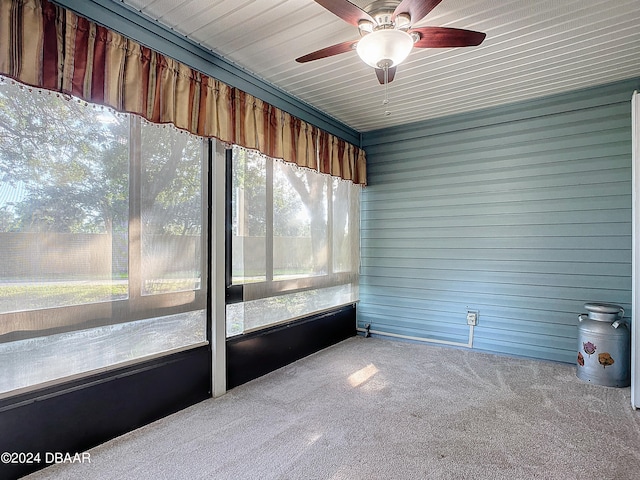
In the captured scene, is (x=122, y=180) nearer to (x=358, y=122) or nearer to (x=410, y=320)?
(x=358, y=122)

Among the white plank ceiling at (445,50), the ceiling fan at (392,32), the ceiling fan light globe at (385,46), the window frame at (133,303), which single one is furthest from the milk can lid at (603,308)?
the window frame at (133,303)

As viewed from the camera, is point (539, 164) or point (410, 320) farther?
point (410, 320)

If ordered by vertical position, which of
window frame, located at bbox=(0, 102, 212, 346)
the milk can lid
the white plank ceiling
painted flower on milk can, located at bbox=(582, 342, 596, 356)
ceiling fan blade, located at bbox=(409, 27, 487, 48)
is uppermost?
the white plank ceiling

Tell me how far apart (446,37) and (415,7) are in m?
0.35

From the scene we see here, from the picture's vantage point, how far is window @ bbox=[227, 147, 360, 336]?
292cm

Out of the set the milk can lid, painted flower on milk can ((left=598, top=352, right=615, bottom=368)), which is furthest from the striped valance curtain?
painted flower on milk can ((left=598, top=352, right=615, bottom=368))

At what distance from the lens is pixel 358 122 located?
427 centimetres

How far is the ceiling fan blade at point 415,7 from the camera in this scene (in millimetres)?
1715

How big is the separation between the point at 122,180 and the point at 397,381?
101 inches

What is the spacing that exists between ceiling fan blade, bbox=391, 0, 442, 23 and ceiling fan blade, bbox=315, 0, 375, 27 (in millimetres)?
174

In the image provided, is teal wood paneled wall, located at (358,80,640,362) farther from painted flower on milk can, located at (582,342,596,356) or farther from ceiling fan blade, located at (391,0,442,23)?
ceiling fan blade, located at (391,0,442,23)

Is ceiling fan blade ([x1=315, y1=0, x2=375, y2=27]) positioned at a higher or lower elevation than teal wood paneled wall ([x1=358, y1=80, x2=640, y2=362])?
higher

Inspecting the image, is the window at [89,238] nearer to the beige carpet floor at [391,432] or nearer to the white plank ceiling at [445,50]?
the beige carpet floor at [391,432]

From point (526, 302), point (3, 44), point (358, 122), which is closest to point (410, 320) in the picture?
point (526, 302)
